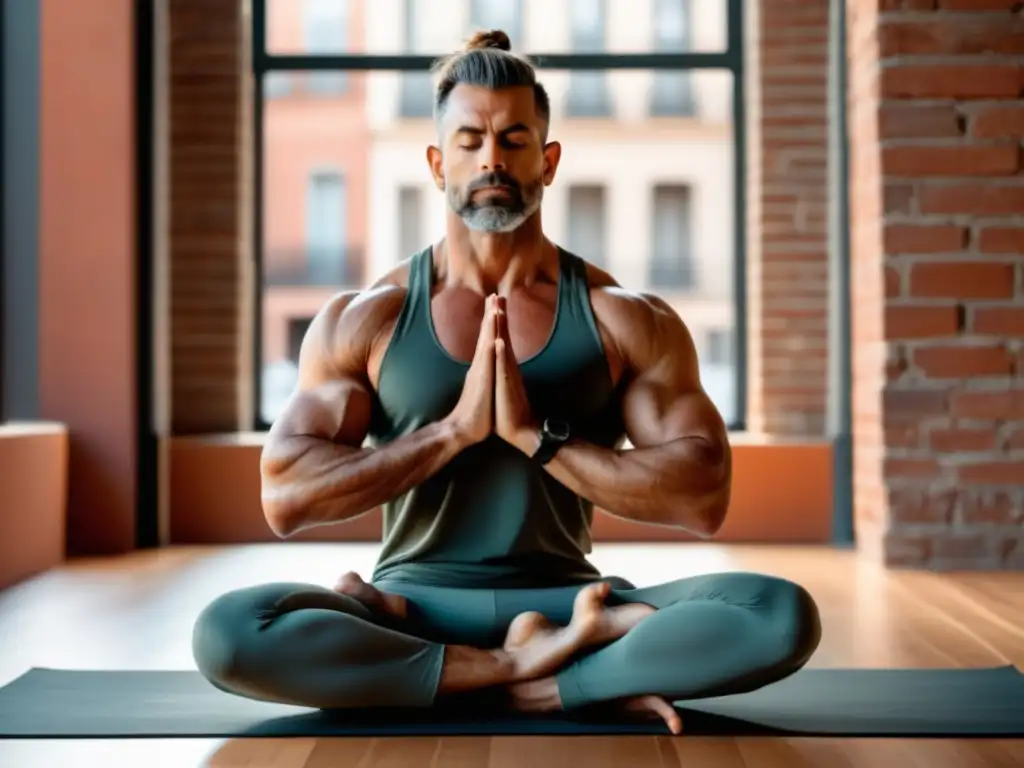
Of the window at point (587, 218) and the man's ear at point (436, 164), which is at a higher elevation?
the window at point (587, 218)

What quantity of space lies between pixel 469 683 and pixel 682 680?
1.16ft

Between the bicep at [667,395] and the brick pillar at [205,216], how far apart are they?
358 centimetres

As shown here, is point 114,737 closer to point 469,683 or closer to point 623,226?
point 469,683

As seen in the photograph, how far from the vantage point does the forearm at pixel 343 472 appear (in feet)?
7.38

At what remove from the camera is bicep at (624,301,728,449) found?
2.36m

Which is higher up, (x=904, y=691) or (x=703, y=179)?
(x=703, y=179)

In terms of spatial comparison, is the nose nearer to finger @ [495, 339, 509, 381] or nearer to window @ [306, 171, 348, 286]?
finger @ [495, 339, 509, 381]

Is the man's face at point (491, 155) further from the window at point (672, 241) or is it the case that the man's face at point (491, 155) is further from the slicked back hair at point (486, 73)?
the window at point (672, 241)

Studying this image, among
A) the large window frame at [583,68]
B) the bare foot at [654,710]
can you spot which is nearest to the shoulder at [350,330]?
the bare foot at [654,710]

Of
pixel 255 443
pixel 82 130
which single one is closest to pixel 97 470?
pixel 255 443

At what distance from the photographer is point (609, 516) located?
5.20 meters

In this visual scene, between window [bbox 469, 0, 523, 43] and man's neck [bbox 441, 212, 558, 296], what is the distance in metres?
3.74

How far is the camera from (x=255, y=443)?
527 centimetres

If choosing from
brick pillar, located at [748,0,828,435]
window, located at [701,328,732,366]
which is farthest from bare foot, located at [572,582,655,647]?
window, located at [701,328,732,366]
